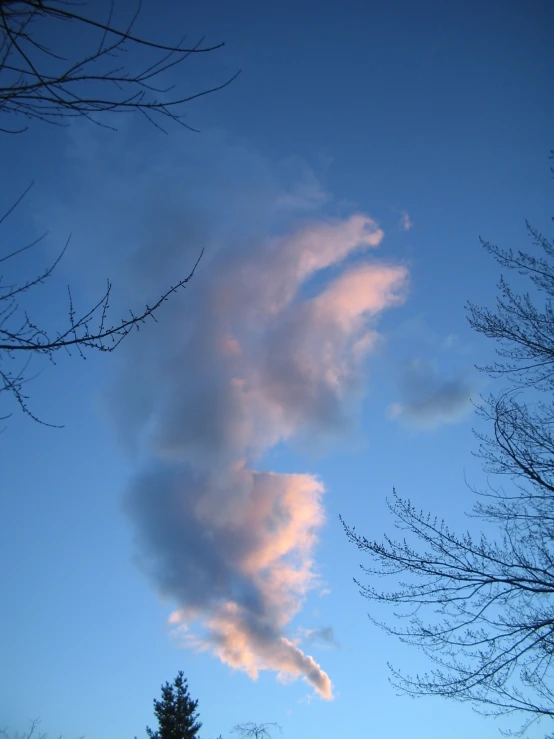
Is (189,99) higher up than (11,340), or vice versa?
(189,99)

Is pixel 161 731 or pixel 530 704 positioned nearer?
pixel 530 704

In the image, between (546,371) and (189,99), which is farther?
(546,371)

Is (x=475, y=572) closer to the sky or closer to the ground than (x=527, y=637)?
closer to the sky

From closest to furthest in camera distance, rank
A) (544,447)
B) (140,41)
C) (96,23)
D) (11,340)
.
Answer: (96,23) < (140,41) < (11,340) < (544,447)

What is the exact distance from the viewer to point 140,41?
169 centimetres

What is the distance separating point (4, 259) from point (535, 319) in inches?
206

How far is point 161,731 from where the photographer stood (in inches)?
780

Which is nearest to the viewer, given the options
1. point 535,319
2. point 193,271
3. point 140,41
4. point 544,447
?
point 140,41

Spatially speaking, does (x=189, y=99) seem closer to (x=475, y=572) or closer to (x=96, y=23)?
(x=96, y=23)

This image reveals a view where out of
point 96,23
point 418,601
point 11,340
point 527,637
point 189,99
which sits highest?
point 189,99

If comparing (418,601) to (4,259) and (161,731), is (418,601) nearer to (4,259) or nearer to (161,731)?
(4,259)

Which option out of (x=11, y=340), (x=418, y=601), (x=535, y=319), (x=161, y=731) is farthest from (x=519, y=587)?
(x=161, y=731)

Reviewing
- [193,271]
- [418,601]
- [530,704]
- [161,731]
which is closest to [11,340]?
[193,271]

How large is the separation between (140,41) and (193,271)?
3.23ft
